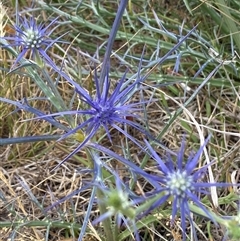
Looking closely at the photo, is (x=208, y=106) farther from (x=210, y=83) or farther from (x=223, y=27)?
(x=223, y=27)

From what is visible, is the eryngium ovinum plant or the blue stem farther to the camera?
the blue stem

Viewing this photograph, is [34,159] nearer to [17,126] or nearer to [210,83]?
[17,126]

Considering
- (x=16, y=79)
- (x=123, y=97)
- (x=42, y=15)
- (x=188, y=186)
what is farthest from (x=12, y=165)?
(x=188, y=186)

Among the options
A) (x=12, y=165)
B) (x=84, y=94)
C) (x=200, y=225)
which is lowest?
(x=12, y=165)

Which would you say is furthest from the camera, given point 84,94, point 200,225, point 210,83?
point 210,83

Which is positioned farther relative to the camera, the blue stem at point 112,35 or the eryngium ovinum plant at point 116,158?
the blue stem at point 112,35

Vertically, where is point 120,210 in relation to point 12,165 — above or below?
above

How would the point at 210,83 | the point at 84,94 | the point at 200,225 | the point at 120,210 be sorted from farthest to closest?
1. the point at 210,83
2. the point at 200,225
3. the point at 84,94
4. the point at 120,210

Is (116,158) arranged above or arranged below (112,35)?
below

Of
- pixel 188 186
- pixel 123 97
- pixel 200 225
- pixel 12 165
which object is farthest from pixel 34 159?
pixel 188 186

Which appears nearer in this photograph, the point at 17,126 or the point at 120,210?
the point at 120,210
